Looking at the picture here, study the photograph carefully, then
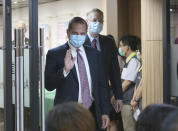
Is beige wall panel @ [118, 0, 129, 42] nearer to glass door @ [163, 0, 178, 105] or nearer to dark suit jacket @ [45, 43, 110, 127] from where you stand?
glass door @ [163, 0, 178, 105]

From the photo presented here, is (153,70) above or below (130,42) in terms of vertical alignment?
below

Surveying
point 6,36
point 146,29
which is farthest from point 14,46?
point 146,29

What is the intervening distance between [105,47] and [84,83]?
1.49 ft

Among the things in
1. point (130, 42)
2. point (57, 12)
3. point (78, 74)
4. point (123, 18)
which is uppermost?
point (57, 12)

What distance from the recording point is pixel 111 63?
345 centimetres

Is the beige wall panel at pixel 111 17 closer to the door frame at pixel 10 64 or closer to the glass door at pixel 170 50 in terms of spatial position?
the glass door at pixel 170 50

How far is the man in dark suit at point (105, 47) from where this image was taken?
11.0 ft

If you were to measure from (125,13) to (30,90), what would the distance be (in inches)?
152

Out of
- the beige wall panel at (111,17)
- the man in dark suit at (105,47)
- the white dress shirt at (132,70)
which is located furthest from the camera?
the beige wall panel at (111,17)

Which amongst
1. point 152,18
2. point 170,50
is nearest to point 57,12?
point 152,18

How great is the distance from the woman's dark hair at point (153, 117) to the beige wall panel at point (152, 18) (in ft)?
9.66

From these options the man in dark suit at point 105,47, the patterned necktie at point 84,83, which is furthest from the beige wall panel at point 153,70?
the patterned necktie at point 84,83

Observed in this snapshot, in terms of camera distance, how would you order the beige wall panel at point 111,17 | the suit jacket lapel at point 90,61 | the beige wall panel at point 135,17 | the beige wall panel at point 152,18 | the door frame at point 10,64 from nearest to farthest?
the door frame at point 10,64 < the suit jacket lapel at point 90,61 < the beige wall panel at point 152,18 < the beige wall panel at point 111,17 < the beige wall panel at point 135,17

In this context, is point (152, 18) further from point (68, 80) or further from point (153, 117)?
point (153, 117)
